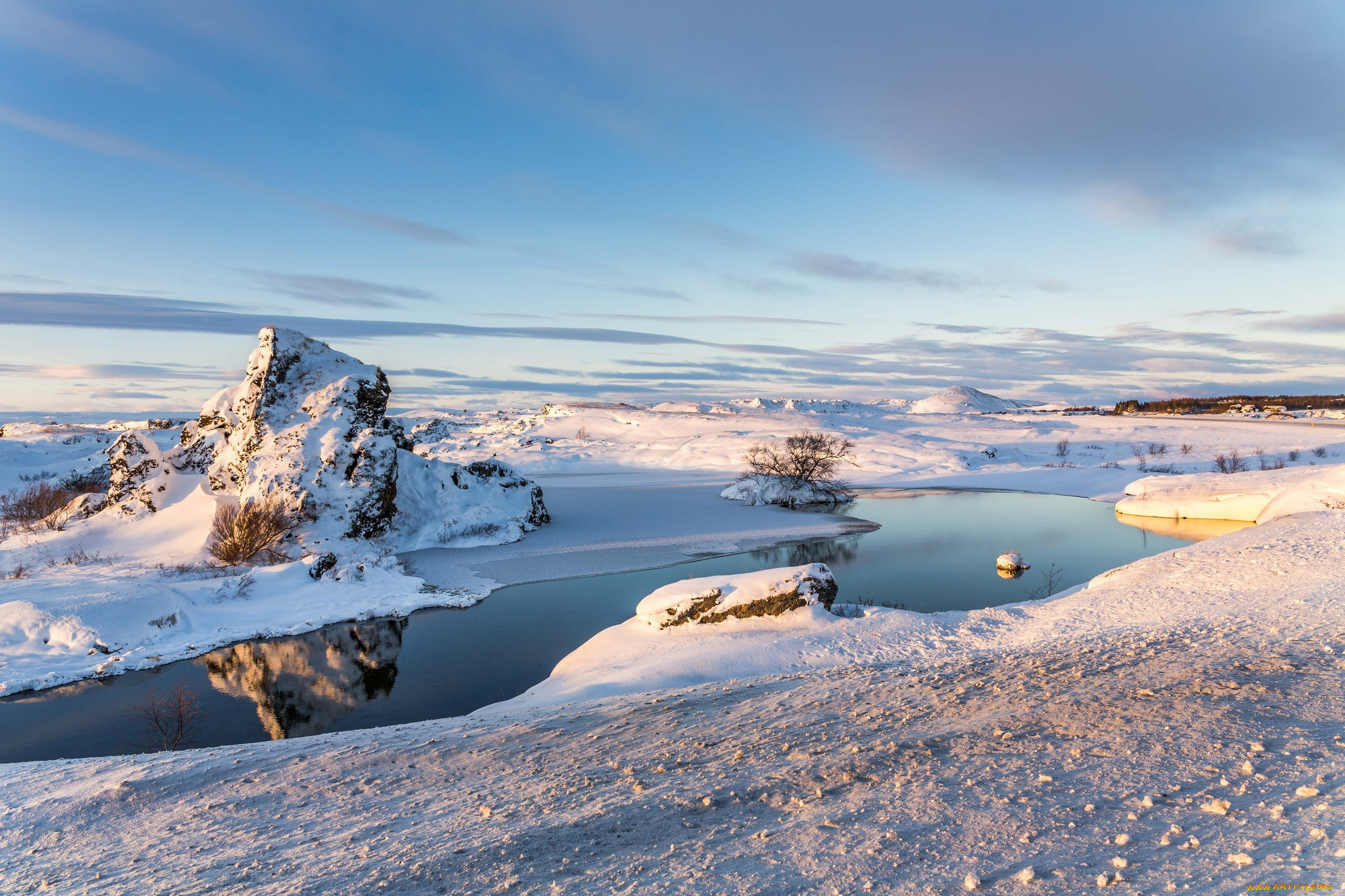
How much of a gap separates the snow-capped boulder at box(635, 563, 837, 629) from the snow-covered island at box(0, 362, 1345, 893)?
4 cm

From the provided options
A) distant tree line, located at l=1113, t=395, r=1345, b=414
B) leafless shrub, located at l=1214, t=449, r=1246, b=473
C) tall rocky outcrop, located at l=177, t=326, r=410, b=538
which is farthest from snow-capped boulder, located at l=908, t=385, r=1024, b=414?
tall rocky outcrop, located at l=177, t=326, r=410, b=538

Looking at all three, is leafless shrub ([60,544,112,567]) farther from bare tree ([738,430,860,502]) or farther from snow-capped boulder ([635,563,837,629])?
bare tree ([738,430,860,502])

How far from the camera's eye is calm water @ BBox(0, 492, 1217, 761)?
7.94m

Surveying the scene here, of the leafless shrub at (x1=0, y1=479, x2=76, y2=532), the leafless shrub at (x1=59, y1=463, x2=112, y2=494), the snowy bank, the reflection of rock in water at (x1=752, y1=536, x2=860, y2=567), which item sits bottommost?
the reflection of rock in water at (x1=752, y1=536, x2=860, y2=567)

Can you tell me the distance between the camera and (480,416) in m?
90.1

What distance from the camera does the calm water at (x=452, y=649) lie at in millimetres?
7941

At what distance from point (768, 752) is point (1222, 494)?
20480mm

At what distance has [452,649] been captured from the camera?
1029 centimetres

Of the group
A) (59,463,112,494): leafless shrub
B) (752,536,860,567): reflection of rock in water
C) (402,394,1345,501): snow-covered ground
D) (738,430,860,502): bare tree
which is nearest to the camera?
(752,536,860,567): reflection of rock in water

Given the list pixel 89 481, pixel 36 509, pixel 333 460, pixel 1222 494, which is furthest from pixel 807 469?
pixel 89 481

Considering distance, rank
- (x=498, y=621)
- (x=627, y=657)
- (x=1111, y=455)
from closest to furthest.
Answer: (x=627, y=657) < (x=498, y=621) < (x=1111, y=455)

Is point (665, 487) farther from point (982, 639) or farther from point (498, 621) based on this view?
point (982, 639)

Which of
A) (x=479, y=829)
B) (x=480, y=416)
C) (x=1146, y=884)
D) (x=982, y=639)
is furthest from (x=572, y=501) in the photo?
(x=480, y=416)

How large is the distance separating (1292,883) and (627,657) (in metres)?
6.74
